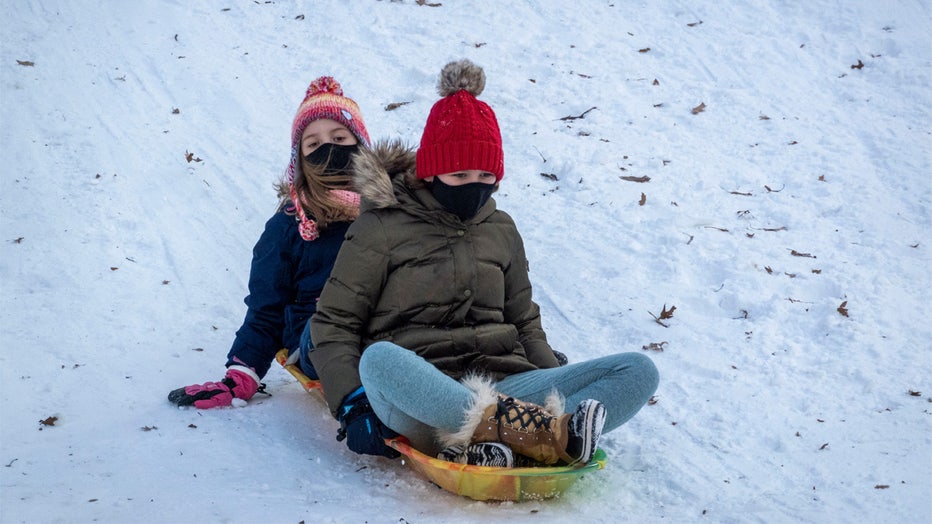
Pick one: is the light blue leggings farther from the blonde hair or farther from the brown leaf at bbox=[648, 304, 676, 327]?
the brown leaf at bbox=[648, 304, 676, 327]

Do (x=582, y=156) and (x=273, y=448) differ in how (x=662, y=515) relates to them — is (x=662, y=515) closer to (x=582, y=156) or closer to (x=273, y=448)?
(x=273, y=448)

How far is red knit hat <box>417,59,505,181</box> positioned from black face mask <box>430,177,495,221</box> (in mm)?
51

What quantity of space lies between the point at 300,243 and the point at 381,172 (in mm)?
714

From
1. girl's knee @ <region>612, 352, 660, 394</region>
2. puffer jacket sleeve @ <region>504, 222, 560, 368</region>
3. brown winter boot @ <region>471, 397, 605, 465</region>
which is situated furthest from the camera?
puffer jacket sleeve @ <region>504, 222, 560, 368</region>

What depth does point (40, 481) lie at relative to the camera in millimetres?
2566

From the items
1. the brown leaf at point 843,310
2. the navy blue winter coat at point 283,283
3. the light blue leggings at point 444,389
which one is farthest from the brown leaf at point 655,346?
the navy blue winter coat at point 283,283

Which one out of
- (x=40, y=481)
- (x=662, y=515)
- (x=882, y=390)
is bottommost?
(x=882, y=390)

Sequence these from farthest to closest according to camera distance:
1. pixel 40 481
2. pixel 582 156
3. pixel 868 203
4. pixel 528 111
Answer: pixel 528 111
pixel 582 156
pixel 868 203
pixel 40 481

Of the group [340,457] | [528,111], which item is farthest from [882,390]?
[528,111]

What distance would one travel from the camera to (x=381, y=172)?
285 cm

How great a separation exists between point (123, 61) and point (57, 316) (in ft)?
8.74

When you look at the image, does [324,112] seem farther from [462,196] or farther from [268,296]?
[462,196]

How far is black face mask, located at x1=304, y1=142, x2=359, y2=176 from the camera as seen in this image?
11.3 ft

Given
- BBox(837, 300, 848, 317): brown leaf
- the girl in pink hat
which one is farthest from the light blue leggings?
BBox(837, 300, 848, 317): brown leaf
